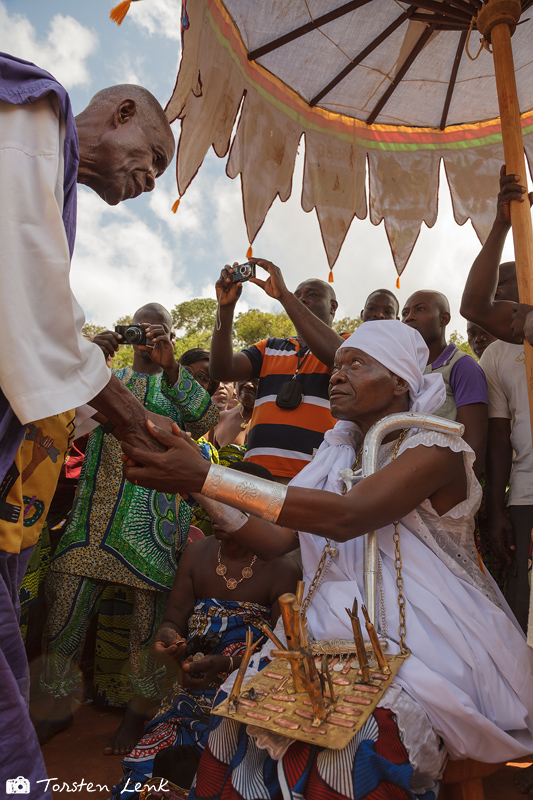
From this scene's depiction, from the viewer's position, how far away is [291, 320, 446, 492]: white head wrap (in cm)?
249

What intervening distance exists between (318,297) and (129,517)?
85.5 inches

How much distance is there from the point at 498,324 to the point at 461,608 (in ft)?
5.51

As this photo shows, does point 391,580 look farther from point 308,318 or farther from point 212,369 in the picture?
point 212,369

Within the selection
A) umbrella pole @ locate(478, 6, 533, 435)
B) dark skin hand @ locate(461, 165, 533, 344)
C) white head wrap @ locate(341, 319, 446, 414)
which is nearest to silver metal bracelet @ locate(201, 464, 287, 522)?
white head wrap @ locate(341, 319, 446, 414)

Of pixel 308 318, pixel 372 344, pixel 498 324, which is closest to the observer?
pixel 372 344

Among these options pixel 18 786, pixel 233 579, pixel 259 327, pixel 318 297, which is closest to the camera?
pixel 18 786

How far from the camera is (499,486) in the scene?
10.7 ft

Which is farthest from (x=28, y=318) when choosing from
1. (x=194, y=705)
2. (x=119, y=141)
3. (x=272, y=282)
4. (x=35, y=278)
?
(x=272, y=282)

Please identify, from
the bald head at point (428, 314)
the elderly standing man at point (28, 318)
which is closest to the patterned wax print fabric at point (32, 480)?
the elderly standing man at point (28, 318)

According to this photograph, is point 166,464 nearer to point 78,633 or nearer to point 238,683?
point 238,683

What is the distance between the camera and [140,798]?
2.19m

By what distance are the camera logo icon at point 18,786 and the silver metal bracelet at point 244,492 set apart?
2.99 ft

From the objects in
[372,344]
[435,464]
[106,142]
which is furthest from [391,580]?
[106,142]

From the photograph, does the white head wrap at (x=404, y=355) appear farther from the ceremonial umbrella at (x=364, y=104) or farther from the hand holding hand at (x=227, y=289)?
the hand holding hand at (x=227, y=289)
